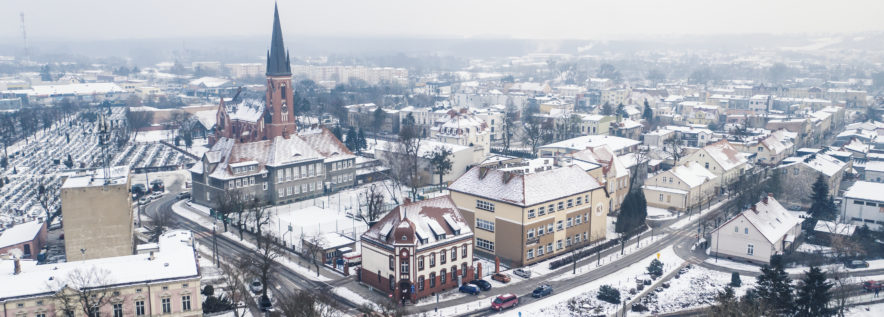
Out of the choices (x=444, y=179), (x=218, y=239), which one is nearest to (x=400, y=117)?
(x=444, y=179)

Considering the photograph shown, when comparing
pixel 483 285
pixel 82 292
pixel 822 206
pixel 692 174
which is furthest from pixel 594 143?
pixel 82 292

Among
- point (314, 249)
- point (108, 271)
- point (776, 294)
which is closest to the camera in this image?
point (108, 271)

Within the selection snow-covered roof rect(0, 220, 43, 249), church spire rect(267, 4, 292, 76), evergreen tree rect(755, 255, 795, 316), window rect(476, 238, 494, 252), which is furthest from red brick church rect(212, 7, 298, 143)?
evergreen tree rect(755, 255, 795, 316)

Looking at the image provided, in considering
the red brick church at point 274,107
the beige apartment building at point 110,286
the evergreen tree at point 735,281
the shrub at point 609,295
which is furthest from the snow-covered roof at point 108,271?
the red brick church at point 274,107

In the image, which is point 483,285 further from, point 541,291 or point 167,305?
point 167,305

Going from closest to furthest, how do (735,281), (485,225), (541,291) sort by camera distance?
(541,291) < (735,281) < (485,225)

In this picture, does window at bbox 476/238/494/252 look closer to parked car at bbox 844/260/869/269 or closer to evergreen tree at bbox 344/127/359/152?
parked car at bbox 844/260/869/269

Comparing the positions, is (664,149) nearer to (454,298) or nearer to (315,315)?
(454,298)
